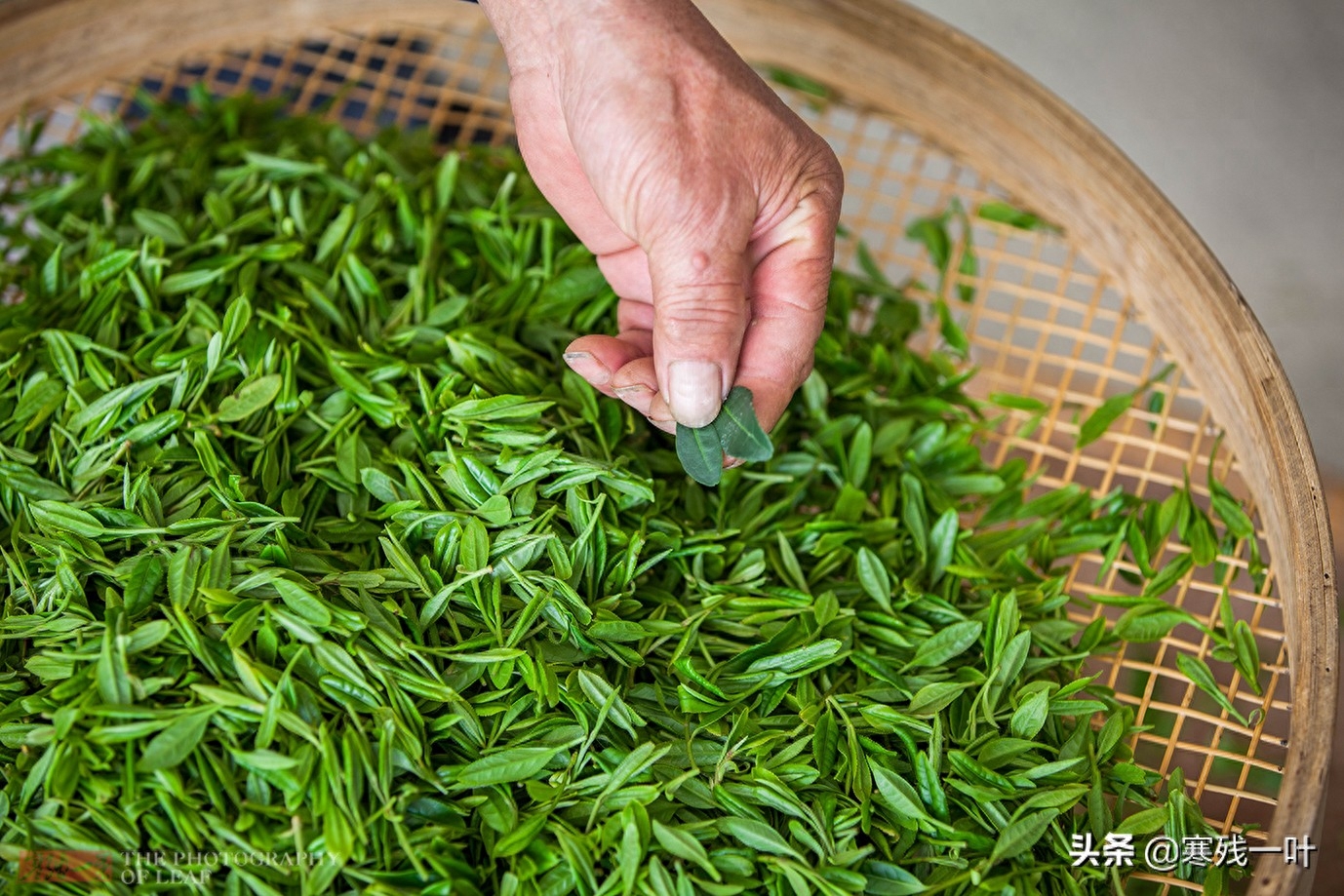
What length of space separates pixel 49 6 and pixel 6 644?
80 cm

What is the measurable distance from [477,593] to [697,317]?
267 millimetres

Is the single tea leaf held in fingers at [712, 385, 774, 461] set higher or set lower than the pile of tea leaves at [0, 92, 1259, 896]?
higher

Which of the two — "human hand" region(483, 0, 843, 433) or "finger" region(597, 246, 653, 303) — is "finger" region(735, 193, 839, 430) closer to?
"human hand" region(483, 0, 843, 433)

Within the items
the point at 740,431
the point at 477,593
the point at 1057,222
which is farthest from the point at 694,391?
the point at 1057,222

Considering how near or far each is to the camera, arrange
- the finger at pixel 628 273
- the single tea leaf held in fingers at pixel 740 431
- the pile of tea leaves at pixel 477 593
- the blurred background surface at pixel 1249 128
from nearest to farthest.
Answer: the pile of tea leaves at pixel 477 593
the single tea leaf held in fingers at pixel 740 431
the finger at pixel 628 273
the blurred background surface at pixel 1249 128

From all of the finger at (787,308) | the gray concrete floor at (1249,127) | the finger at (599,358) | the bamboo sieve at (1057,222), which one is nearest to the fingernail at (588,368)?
the finger at (599,358)

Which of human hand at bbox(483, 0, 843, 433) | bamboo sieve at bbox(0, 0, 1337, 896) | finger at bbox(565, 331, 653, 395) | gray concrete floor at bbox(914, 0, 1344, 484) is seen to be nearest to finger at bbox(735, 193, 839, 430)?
human hand at bbox(483, 0, 843, 433)

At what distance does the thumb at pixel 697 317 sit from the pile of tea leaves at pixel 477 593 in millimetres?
108

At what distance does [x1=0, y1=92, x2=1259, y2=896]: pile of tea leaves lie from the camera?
27.6 inches

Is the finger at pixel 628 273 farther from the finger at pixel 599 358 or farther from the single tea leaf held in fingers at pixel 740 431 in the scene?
the single tea leaf held in fingers at pixel 740 431

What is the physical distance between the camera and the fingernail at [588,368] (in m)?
0.85

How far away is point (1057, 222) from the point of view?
1.19 meters

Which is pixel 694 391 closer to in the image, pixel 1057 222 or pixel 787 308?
pixel 787 308

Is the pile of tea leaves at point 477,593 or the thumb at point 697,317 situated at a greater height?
the thumb at point 697,317
